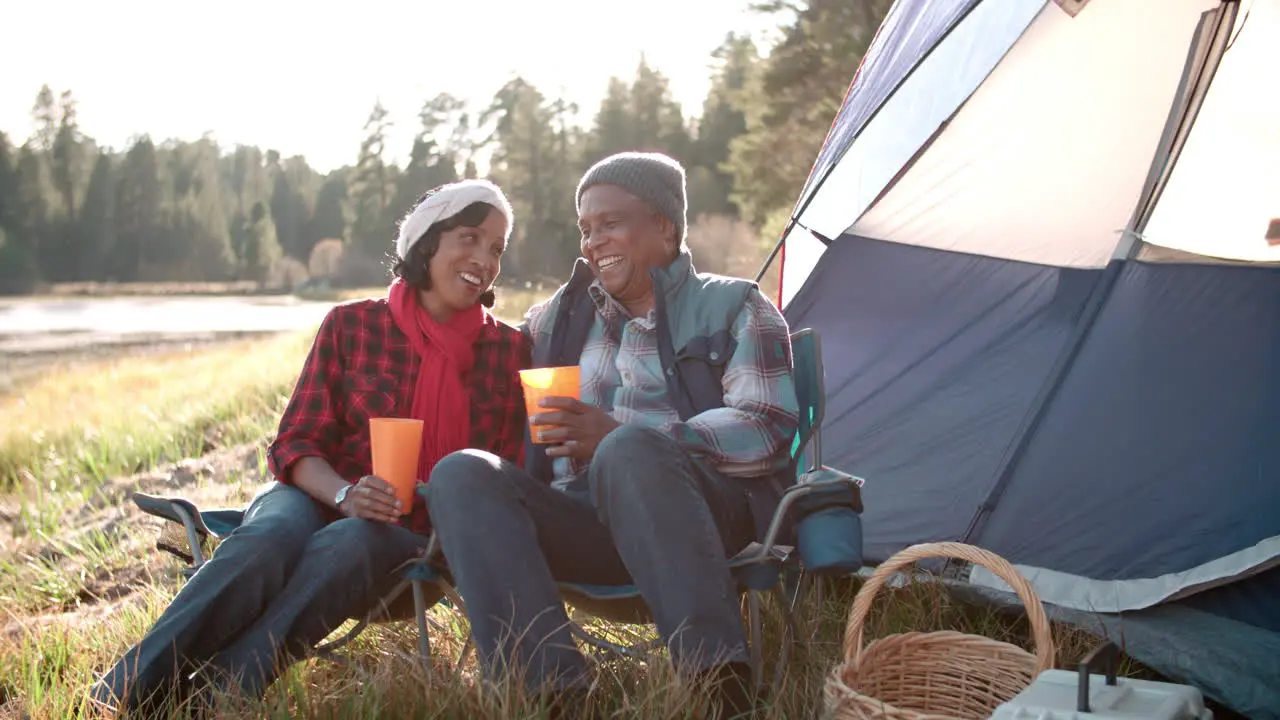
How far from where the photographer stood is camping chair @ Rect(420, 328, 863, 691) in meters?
2.11

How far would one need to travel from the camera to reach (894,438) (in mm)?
3328

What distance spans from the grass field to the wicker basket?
0.44 feet

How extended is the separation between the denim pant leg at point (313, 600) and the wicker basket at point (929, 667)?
0.82 m

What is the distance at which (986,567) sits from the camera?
1.96m

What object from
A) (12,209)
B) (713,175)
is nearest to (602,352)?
(713,175)

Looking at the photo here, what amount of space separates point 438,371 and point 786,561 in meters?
0.81

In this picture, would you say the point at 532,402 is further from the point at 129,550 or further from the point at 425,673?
the point at 129,550

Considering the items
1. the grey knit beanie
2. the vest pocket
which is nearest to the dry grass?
the grey knit beanie

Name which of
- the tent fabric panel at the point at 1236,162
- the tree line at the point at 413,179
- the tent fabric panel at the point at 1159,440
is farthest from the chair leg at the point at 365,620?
the tree line at the point at 413,179

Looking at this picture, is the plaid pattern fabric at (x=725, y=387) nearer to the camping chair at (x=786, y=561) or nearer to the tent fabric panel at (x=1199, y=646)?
the camping chair at (x=786, y=561)

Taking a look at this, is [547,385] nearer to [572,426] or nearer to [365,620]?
[572,426]

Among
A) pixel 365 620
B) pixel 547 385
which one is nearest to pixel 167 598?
pixel 365 620

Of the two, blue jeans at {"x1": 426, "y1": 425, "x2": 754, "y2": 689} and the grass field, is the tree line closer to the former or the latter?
the grass field

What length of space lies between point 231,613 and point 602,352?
0.89m
